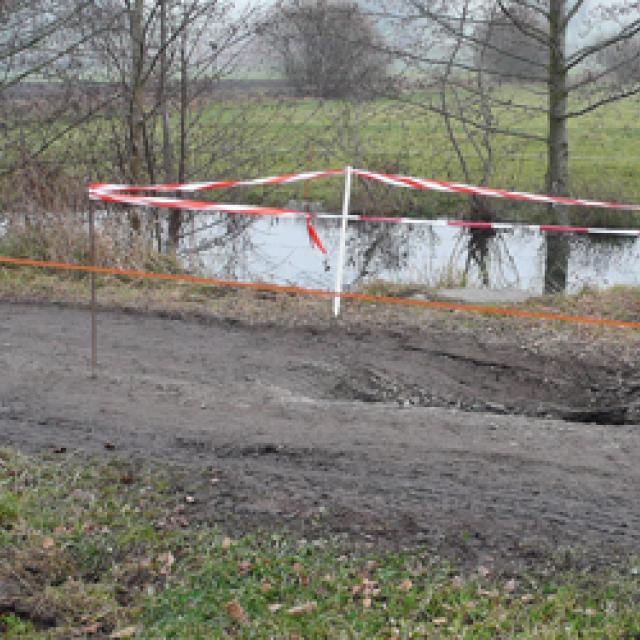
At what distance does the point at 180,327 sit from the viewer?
9.92 metres

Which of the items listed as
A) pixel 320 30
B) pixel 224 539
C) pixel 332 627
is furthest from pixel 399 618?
pixel 320 30

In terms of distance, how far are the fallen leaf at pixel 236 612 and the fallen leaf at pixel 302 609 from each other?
→ 21 cm

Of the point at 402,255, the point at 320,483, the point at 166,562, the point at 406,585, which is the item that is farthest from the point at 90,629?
the point at 402,255

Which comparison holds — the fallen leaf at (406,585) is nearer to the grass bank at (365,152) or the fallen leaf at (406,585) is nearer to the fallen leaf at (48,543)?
the fallen leaf at (48,543)

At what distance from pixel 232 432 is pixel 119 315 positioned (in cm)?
415

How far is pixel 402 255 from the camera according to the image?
1683cm

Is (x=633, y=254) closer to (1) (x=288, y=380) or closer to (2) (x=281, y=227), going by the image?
(2) (x=281, y=227)

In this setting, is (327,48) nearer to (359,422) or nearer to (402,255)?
(402,255)

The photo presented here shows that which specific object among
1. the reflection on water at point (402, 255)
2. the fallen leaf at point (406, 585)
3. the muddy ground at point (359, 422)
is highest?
the reflection on water at point (402, 255)

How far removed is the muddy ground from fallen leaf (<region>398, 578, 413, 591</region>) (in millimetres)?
413

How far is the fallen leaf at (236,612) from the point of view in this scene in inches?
170

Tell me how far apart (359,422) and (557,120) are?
9.13m

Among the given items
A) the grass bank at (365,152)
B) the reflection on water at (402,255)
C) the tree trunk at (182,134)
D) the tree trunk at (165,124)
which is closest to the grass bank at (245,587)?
the grass bank at (365,152)

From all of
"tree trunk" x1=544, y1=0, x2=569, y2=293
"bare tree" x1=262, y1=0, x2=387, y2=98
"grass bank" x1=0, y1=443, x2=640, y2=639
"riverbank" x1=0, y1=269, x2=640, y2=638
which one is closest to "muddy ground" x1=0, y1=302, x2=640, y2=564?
"riverbank" x1=0, y1=269, x2=640, y2=638
